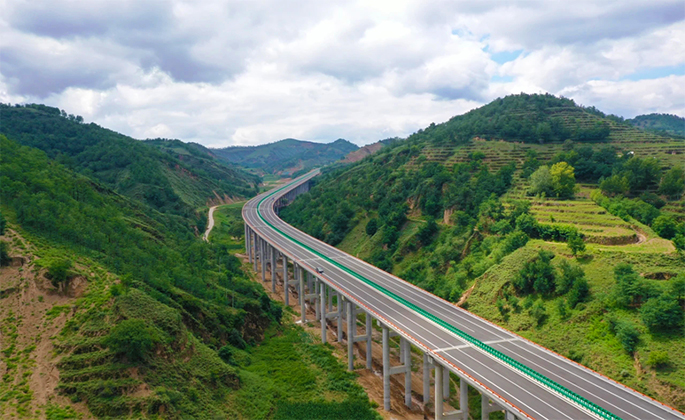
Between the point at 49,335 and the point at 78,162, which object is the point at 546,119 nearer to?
the point at 49,335

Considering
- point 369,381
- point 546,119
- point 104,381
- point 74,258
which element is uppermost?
point 546,119

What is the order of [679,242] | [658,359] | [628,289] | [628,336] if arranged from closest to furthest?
[658,359] < [628,336] < [628,289] < [679,242]

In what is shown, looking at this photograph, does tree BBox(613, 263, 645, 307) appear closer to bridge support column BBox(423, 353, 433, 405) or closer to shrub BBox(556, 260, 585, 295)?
shrub BBox(556, 260, 585, 295)

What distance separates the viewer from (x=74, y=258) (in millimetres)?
53906

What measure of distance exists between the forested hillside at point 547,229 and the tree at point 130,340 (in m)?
44.8

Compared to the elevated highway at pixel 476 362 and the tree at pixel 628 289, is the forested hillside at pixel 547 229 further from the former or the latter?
the elevated highway at pixel 476 362

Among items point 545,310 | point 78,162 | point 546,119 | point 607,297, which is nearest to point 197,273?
point 545,310

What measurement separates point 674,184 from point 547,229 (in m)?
29.2

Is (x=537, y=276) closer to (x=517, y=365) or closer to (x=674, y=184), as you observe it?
(x=517, y=365)

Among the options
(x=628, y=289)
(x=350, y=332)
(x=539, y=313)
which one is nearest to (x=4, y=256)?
(x=350, y=332)

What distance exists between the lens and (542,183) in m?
85.2

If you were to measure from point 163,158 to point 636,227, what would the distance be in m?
184

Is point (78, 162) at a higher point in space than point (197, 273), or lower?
higher

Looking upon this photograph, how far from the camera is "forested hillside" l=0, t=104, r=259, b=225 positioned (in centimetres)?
14179
